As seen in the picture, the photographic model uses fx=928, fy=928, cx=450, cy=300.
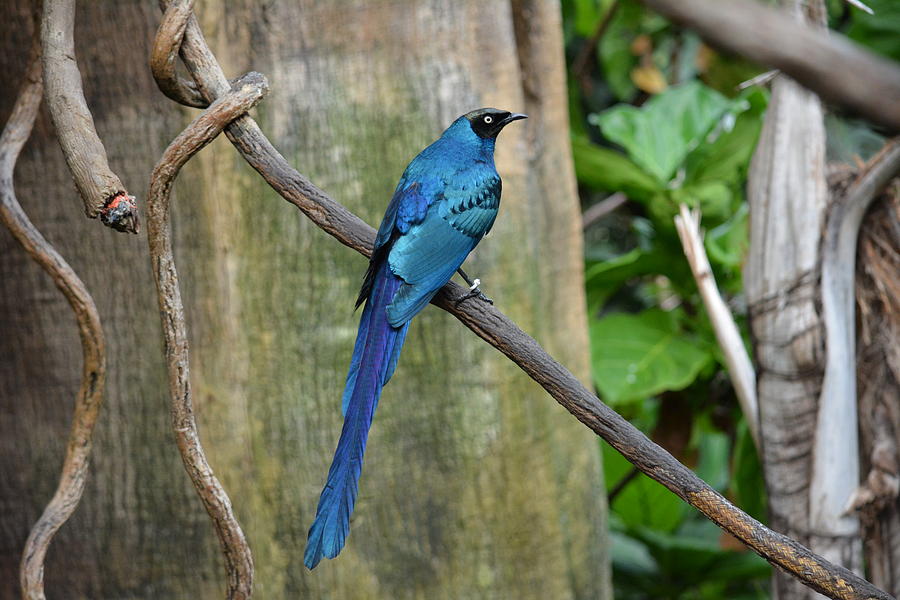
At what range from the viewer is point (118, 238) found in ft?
5.38

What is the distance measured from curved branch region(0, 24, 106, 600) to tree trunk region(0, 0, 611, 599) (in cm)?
30

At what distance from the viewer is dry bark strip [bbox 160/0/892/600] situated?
97 centimetres

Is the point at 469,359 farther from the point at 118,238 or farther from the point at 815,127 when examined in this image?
the point at 815,127

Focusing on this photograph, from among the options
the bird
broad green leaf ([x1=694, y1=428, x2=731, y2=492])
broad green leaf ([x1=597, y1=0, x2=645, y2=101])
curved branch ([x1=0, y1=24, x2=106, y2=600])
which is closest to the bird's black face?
the bird

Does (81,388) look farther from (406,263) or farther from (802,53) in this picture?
(802,53)

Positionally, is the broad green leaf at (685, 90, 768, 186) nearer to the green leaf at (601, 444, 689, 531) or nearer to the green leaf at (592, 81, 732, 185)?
the green leaf at (592, 81, 732, 185)

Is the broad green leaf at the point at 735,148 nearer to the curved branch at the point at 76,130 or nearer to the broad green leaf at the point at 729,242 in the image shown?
the broad green leaf at the point at 729,242

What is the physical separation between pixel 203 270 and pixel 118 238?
16 centimetres

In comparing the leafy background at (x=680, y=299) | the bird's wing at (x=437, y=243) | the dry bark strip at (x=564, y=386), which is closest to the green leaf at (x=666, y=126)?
the leafy background at (x=680, y=299)

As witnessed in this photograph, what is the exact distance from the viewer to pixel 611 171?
2531 millimetres

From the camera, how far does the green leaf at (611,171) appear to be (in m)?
2.49

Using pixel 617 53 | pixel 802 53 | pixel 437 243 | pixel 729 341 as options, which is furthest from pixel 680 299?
pixel 802 53

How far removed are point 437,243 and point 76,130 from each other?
44 centimetres

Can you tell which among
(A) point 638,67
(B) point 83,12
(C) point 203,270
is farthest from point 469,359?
(A) point 638,67
